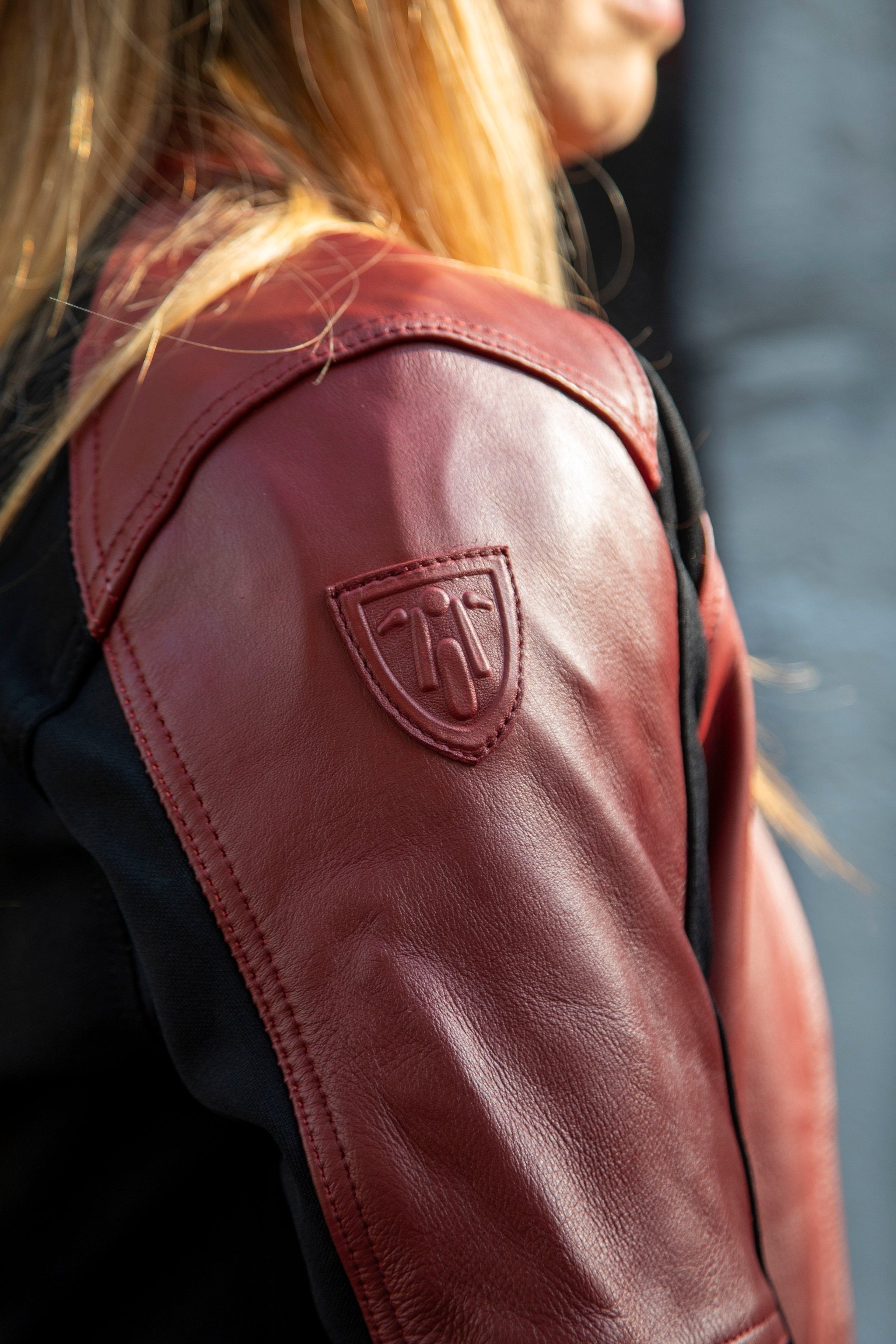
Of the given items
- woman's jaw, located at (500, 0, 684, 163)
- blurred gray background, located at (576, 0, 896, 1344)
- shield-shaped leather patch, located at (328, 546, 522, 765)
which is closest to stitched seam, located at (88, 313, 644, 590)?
shield-shaped leather patch, located at (328, 546, 522, 765)

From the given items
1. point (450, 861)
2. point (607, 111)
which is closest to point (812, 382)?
point (607, 111)

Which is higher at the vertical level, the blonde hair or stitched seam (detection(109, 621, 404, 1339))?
the blonde hair

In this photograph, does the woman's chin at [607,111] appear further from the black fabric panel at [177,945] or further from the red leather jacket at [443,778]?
the black fabric panel at [177,945]

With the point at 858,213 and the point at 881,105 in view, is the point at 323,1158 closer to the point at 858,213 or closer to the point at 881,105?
the point at 858,213

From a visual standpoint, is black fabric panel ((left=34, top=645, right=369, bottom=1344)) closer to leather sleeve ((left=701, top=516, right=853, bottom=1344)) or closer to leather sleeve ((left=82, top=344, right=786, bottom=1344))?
leather sleeve ((left=82, top=344, right=786, bottom=1344))

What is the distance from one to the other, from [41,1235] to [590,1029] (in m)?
0.43

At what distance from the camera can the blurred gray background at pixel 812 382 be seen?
5.36 ft

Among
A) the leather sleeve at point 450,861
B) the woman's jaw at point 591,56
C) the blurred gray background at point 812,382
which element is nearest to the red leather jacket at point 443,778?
the leather sleeve at point 450,861

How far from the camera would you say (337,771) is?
414 millimetres

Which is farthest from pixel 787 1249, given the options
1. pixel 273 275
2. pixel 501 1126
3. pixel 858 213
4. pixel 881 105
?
pixel 881 105

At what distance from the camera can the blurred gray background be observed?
1.63m

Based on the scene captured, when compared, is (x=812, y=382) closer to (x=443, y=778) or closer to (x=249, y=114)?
(x=249, y=114)

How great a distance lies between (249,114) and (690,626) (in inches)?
19.8

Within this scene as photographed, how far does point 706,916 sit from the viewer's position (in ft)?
1.68
